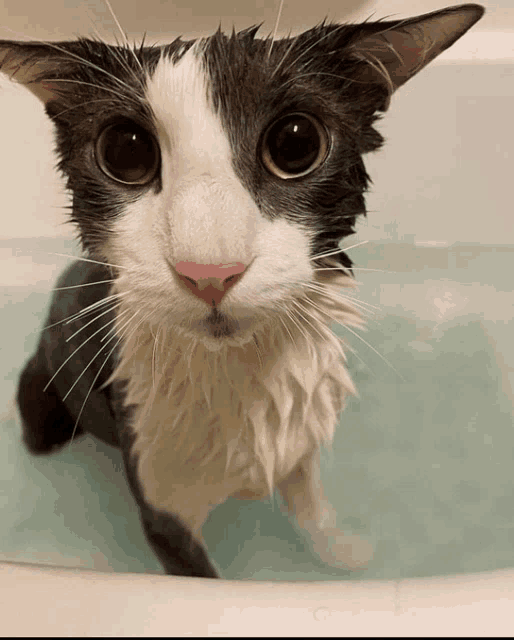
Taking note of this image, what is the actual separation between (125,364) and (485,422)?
661 mm

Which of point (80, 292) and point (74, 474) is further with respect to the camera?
point (74, 474)

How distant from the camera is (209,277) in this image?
0.51 meters

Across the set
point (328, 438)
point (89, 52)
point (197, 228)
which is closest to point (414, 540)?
point (328, 438)

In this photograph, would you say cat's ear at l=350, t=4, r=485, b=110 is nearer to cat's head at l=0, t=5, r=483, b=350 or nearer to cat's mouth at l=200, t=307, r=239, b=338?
cat's head at l=0, t=5, r=483, b=350

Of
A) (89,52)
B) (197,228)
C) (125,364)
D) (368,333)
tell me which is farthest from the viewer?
(368,333)

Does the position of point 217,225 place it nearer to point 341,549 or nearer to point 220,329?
point 220,329

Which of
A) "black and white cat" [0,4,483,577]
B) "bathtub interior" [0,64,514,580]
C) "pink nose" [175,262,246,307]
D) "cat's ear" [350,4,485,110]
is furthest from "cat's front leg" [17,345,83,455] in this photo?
"cat's ear" [350,4,485,110]

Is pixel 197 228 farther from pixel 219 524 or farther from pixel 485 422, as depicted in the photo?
pixel 485 422

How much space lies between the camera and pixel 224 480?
742mm

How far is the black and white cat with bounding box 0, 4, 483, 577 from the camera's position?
553 millimetres

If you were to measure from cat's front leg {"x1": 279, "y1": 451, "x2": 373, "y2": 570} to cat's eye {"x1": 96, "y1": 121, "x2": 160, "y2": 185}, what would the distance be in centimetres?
44

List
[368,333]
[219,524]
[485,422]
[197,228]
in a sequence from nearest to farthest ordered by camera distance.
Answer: [197,228], [219,524], [485,422], [368,333]

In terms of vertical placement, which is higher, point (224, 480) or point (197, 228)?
point (197, 228)

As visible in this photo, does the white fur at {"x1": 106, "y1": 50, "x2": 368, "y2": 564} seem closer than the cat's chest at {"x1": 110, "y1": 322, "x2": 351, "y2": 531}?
Yes
